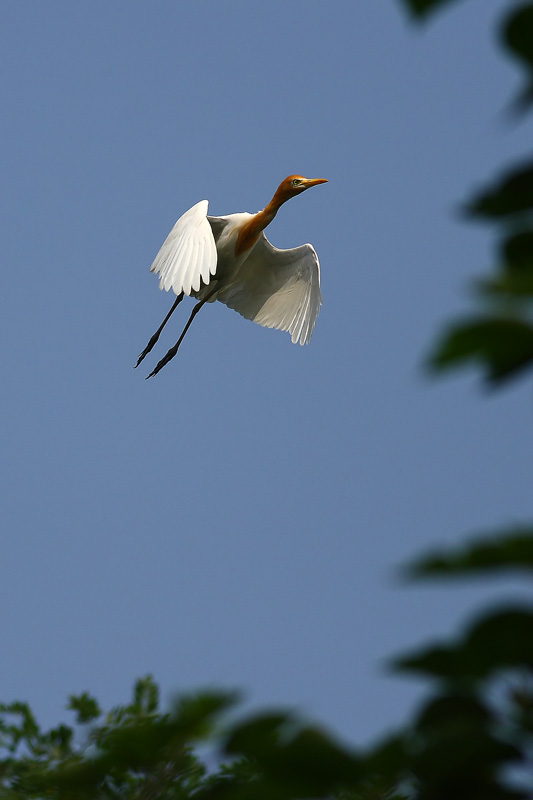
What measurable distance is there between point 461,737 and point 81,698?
12.9 ft

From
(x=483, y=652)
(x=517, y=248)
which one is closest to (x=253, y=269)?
(x=517, y=248)

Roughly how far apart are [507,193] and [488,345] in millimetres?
214

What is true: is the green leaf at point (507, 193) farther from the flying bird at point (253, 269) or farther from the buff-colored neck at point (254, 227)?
the buff-colored neck at point (254, 227)

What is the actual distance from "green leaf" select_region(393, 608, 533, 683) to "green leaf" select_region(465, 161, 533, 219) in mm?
370

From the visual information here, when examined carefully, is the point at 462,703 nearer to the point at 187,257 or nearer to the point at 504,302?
the point at 504,302

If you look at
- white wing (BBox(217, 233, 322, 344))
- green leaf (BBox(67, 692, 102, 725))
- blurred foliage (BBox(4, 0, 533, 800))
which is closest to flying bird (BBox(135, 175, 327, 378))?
white wing (BBox(217, 233, 322, 344))

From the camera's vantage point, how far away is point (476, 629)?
0.80 meters

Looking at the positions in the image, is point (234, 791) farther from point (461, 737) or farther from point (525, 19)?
point (525, 19)

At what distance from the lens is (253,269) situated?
1360cm

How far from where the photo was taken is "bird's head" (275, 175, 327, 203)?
12875 millimetres

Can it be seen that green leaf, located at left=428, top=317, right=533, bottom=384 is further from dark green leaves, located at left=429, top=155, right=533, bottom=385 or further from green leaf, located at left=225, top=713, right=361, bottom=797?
green leaf, located at left=225, top=713, right=361, bottom=797

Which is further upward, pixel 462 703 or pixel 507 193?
pixel 507 193

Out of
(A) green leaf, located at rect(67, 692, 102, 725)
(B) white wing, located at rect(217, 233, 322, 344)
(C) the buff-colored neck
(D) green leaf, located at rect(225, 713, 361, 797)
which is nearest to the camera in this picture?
(D) green leaf, located at rect(225, 713, 361, 797)

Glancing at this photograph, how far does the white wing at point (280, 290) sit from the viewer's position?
1348 centimetres
